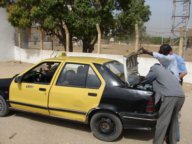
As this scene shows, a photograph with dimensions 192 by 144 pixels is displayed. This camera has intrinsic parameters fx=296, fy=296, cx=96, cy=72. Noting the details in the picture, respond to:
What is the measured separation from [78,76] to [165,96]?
6.11ft

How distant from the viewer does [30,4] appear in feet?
52.7

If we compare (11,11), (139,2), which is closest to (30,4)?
(11,11)

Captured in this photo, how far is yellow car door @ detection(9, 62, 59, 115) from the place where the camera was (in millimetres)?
6176

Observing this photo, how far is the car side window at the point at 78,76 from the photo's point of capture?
5.74 metres

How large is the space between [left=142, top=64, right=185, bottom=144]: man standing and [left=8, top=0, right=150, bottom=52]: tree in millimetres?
10480

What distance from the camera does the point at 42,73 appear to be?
6652mm

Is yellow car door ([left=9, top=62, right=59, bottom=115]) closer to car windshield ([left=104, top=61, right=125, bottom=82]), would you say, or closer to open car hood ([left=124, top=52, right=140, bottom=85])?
car windshield ([left=104, top=61, right=125, bottom=82])

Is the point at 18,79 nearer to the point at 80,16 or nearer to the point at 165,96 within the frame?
the point at 165,96

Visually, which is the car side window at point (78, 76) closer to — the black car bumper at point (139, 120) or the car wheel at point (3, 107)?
the black car bumper at point (139, 120)

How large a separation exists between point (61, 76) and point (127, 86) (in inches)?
55.7

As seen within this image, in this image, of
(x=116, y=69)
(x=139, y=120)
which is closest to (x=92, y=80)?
(x=116, y=69)

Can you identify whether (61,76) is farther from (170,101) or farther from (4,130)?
(170,101)

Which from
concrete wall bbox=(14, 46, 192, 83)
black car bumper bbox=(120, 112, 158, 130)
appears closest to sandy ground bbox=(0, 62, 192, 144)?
black car bumper bbox=(120, 112, 158, 130)

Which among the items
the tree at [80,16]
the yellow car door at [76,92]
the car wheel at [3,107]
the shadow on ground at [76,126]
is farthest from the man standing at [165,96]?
the tree at [80,16]
